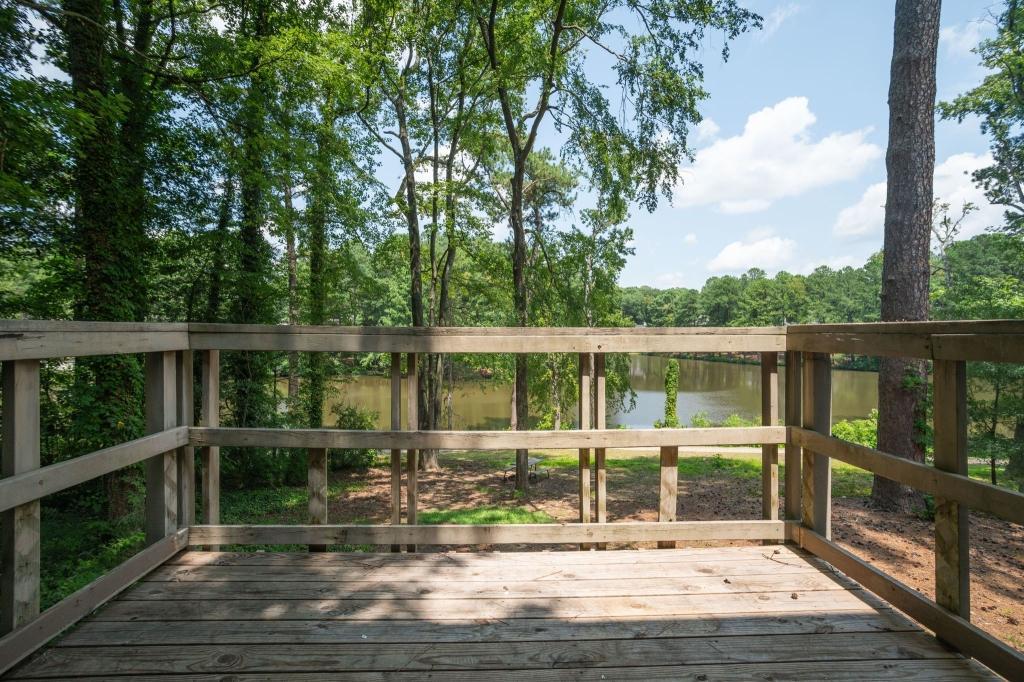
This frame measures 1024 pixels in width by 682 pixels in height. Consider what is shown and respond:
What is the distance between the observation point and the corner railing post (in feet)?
9.20

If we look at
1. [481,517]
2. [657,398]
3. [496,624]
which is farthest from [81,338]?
[657,398]

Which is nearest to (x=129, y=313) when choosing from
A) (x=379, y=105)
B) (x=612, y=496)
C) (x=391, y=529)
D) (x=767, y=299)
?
(x=391, y=529)

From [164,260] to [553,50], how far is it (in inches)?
298

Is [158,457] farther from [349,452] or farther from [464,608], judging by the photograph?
[349,452]

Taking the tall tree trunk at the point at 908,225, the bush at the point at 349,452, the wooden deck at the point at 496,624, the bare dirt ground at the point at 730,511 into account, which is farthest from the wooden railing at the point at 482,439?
the bush at the point at 349,452

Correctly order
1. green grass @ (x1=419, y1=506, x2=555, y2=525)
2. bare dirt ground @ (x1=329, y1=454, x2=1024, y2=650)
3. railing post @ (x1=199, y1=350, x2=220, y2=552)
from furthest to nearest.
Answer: green grass @ (x1=419, y1=506, x2=555, y2=525)
bare dirt ground @ (x1=329, y1=454, x2=1024, y2=650)
railing post @ (x1=199, y1=350, x2=220, y2=552)

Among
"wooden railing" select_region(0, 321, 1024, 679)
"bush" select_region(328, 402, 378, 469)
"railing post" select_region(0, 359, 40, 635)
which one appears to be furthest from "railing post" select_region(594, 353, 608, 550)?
"bush" select_region(328, 402, 378, 469)

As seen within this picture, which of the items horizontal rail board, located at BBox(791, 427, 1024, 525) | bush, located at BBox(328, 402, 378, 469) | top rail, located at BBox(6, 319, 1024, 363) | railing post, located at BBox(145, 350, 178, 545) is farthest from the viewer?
bush, located at BBox(328, 402, 378, 469)

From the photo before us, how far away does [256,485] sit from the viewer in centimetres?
948

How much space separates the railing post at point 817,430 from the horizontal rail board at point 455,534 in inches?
15.2

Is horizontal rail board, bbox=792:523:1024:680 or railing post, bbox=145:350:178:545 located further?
railing post, bbox=145:350:178:545

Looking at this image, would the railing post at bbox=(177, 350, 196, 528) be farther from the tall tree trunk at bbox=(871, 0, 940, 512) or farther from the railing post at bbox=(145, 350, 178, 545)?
the tall tree trunk at bbox=(871, 0, 940, 512)

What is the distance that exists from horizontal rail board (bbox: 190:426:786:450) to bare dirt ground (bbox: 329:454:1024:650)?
2428 mm

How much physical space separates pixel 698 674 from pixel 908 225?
6171mm
